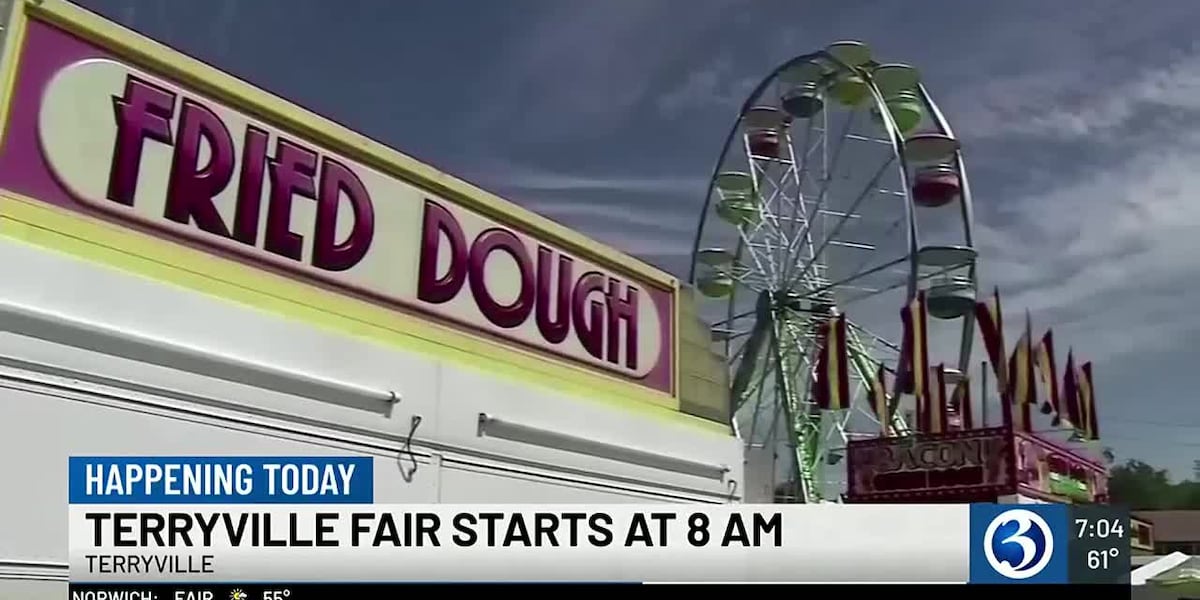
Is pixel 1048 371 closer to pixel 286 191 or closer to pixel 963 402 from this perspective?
pixel 963 402

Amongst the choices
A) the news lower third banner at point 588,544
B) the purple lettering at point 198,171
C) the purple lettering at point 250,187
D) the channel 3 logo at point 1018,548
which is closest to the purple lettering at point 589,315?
the purple lettering at point 250,187

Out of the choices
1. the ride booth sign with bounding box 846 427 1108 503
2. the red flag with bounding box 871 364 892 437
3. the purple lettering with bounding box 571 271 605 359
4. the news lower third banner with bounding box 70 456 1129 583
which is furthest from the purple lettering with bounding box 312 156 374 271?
the red flag with bounding box 871 364 892 437

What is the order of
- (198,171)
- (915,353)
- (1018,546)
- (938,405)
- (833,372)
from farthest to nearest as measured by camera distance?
(833,372) < (938,405) < (915,353) < (198,171) < (1018,546)

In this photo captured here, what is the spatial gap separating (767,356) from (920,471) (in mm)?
6391

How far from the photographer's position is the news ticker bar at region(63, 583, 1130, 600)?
5.14 m

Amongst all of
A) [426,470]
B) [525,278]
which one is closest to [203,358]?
[426,470]

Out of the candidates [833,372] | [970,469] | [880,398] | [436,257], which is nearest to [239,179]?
[436,257]

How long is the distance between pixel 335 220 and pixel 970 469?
1715cm

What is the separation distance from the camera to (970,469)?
2300 cm

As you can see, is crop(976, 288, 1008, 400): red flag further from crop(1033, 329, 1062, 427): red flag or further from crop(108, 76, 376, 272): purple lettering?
crop(108, 76, 376, 272): purple lettering

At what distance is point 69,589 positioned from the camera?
5.52m

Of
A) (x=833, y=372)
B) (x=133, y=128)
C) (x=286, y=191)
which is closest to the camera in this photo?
(x=133, y=128)

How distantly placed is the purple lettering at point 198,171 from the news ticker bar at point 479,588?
2.15 meters

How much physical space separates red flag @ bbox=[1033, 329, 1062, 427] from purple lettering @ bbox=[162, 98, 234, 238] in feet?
80.1
